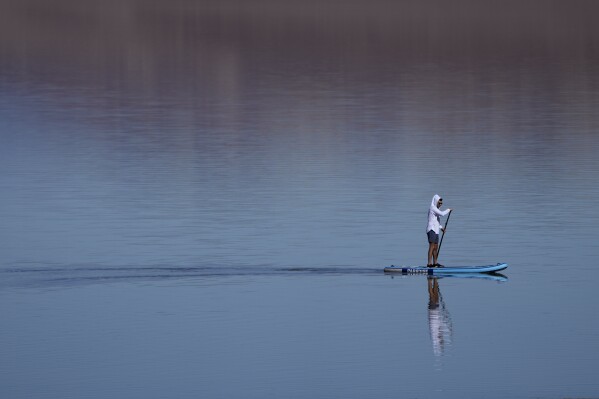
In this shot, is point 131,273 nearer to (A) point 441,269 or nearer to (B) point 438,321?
(A) point 441,269

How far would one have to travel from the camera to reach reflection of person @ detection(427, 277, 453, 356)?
111 feet

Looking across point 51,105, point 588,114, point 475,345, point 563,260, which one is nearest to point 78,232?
point 563,260

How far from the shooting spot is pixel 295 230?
50.6 meters

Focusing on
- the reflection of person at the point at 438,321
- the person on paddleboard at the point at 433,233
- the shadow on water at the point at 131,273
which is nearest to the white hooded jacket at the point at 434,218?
the person on paddleboard at the point at 433,233

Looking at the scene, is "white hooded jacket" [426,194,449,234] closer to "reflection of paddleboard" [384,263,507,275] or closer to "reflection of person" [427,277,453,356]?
"reflection of paddleboard" [384,263,507,275]

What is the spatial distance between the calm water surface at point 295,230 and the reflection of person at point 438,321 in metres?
0.11

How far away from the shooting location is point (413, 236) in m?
48.8

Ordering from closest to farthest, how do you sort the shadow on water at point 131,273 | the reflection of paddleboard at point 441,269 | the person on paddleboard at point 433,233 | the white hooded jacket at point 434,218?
1. the reflection of paddleboard at point 441,269
2. the shadow on water at point 131,273
3. the person on paddleboard at point 433,233
4. the white hooded jacket at point 434,218

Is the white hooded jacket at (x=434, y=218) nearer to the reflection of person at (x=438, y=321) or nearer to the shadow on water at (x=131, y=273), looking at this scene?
the shadow on water at (x=131, y=273)

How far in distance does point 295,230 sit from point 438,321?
14.8 m

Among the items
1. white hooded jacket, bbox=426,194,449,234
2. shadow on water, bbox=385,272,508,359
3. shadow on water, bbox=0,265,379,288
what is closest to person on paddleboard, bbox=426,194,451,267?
white hooded jacket, bbox=426,194,449,234

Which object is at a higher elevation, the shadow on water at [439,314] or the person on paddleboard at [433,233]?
the person on paddleboard at [433,233]

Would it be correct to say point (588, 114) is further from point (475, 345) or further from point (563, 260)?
point (475, 345)

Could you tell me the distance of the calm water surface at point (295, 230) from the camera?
105 feet
